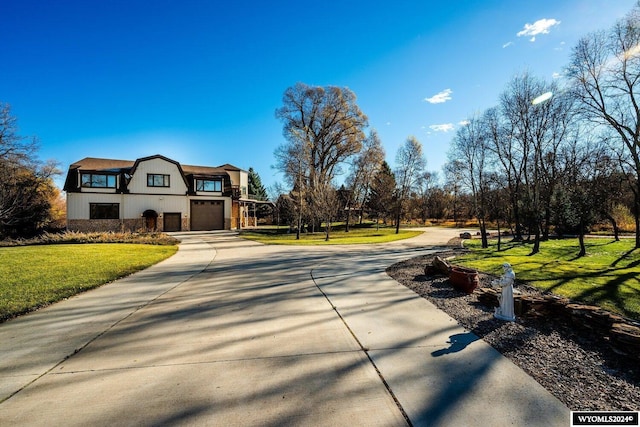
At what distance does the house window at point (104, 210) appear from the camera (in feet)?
90.5

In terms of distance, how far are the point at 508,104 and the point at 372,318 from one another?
56.9 ft

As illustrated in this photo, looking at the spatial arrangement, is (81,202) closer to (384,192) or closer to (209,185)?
(209,185)

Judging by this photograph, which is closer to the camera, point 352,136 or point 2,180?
point 2,180

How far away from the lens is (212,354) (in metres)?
3.53

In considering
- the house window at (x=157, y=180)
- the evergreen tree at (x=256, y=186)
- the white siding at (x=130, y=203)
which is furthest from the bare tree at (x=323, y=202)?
the evergreen tree at (x=256, y=186)

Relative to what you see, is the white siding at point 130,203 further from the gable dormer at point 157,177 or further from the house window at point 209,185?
the house window at point 209,185

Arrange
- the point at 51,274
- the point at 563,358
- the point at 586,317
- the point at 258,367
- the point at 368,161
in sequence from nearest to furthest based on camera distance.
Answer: the point at 258,367, the point at 563,358, the point at 586,317, the point at 51,274, the point at 368,161

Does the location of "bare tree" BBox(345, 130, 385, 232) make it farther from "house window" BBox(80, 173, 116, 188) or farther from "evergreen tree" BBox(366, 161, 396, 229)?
"house window" BBox(80, 173, 116, 188)

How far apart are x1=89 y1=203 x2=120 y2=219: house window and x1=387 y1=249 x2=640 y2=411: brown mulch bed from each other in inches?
1275

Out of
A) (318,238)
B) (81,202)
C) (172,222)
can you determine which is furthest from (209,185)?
(318,238)

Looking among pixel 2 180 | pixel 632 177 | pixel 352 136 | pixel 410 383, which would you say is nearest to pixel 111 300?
pixel 410 383

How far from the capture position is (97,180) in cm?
2789

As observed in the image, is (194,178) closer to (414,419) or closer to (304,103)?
Answer: (304,103)

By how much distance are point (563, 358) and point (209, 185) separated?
1313 inches
